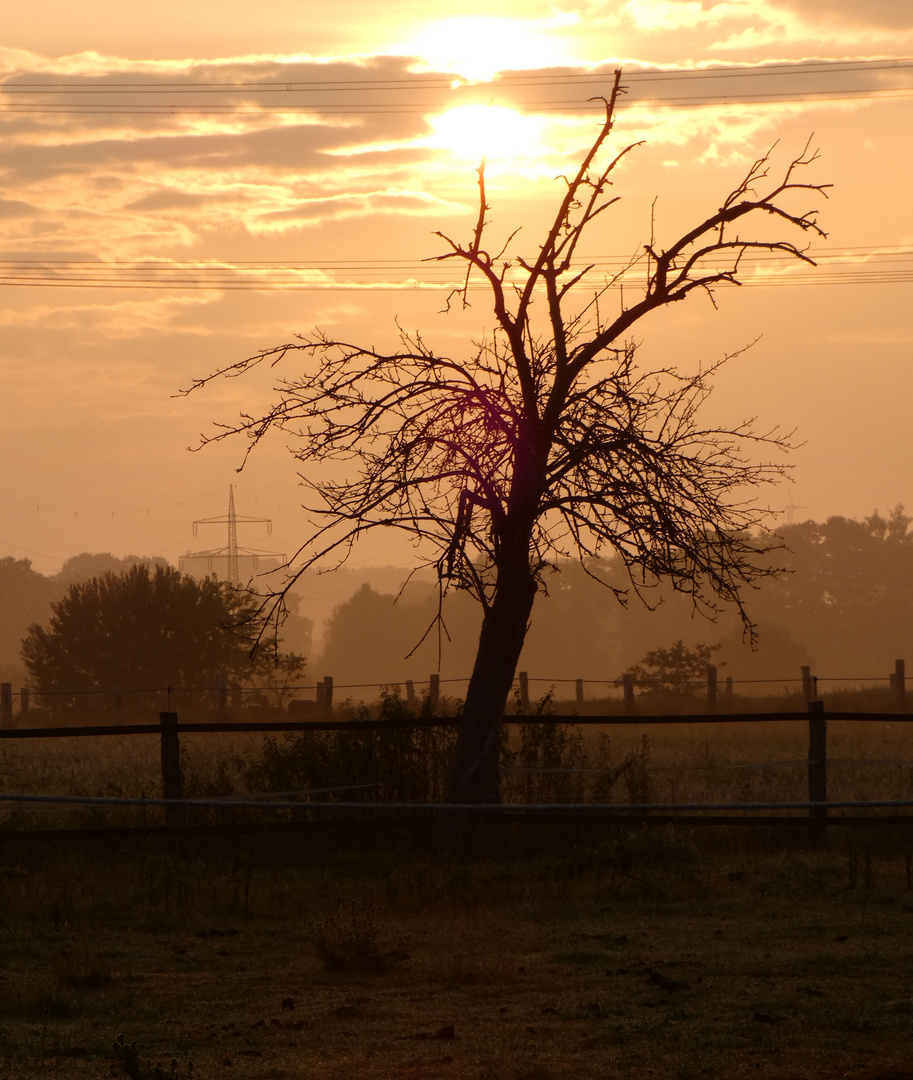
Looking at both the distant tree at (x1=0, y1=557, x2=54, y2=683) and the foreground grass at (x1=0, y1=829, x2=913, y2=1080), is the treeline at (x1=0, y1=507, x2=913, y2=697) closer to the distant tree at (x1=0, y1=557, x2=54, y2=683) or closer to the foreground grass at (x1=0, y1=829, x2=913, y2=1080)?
the distant tree at (x1=0, y1=557, x2=54, y2=683)

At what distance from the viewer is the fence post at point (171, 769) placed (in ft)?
41.9

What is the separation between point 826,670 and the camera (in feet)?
354

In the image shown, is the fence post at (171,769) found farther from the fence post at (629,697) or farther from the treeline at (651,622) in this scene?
the treeline at (651,622)

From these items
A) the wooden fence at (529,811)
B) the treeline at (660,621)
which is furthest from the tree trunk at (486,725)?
the treeline at (660,621)

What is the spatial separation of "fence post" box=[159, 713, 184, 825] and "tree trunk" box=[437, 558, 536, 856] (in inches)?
105

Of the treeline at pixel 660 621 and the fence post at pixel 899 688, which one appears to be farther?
the treeline at pixel 660 621

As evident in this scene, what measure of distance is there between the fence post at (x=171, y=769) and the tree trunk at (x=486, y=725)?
2.67m

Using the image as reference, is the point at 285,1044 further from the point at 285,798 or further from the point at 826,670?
the point at 826,670

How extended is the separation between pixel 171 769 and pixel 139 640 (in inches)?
1269

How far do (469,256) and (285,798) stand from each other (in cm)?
622

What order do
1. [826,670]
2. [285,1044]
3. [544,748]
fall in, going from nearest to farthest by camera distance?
[285,1044], [544,748], [826,670]

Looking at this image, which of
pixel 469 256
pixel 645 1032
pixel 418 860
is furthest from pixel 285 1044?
pixel 469 256

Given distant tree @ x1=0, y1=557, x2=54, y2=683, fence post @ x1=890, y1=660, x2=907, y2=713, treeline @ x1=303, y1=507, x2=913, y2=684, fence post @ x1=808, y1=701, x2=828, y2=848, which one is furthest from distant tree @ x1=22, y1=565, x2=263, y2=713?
distant tree @ x1=0, y1=557, x2=54, y2=683

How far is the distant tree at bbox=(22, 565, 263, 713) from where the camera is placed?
1732 inches
